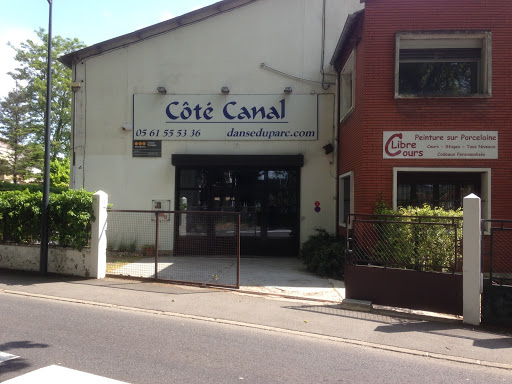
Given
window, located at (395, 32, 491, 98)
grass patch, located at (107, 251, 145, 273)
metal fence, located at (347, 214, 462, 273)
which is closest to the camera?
metal fence, located at (347, 214, 462, 273)

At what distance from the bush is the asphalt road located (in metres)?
4.41

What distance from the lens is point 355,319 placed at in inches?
255

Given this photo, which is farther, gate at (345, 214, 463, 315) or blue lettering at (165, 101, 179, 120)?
blue lettering at (165, 101, 179, 120)

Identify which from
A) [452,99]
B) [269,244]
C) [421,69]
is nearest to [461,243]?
[452,99]

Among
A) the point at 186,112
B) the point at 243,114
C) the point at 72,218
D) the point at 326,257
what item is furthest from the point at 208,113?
the point at 326,257

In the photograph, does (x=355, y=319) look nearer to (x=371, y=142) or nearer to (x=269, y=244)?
(x=371, y=142)

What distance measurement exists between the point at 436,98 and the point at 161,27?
893cm

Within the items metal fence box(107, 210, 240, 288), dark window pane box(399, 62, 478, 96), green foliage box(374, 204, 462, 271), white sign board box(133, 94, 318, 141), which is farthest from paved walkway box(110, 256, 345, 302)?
dark window pane box(399, 62, 478, 96)

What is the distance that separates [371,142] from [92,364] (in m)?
7.59

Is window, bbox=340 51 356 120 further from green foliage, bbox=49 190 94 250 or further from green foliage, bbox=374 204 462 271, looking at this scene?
green foliage, bbox=49 190 94 250

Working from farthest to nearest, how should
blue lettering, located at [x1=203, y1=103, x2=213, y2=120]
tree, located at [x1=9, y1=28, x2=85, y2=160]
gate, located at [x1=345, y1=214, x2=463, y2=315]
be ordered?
tree, located at [x1=9, y1=28, x2=85, y2=160] → blue lettering, located at [x1=203, y1=103, x2=213, y2=120] → gate, located at [x1=345, y1=214, x2=463, y2=315]

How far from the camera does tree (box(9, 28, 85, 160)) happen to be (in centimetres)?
2981

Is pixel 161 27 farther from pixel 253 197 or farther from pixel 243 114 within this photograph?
pixel 253 197

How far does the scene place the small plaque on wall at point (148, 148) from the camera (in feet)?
43.4
